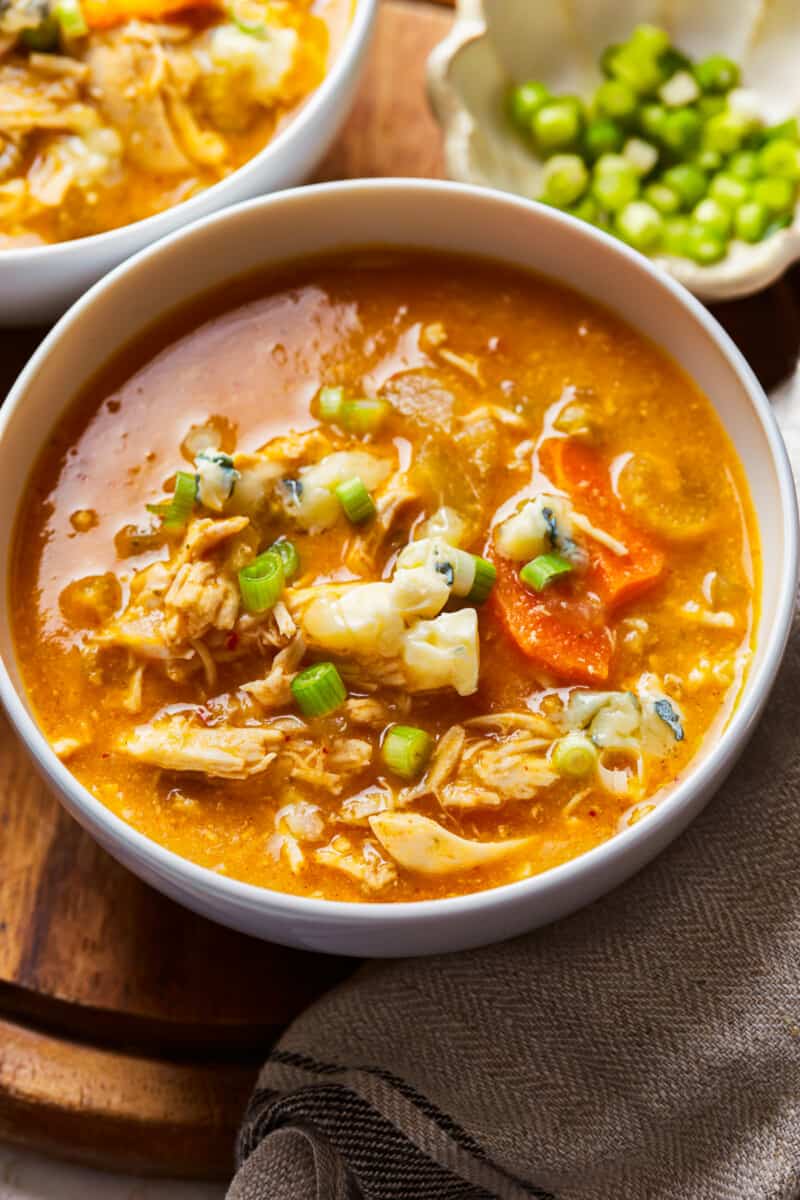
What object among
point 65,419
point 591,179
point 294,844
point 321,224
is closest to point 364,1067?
point 294,844

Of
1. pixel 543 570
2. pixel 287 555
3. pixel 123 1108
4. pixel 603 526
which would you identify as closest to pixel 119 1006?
pixel 123 1108

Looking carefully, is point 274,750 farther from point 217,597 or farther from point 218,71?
point 218,71

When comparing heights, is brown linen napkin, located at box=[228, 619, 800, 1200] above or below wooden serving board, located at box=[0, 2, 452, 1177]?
above

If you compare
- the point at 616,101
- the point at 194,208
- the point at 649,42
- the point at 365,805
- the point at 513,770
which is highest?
the point at 649,42

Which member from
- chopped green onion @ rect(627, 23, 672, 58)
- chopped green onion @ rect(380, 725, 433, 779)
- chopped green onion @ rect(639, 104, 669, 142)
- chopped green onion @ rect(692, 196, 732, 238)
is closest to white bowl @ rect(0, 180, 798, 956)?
chopped green onion @ rect(380, 725, 433, 779)

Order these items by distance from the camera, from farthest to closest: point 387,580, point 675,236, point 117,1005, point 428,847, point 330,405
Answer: point 675,236
point 117,1005
point 330,405
point 387,580
point 428,847

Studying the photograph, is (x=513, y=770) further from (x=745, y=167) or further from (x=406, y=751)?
(x=745, y=167)

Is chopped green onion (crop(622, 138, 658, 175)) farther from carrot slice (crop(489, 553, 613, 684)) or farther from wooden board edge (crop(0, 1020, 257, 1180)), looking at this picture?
wooden board edge (crop(0, 1020, 257, 1180))
